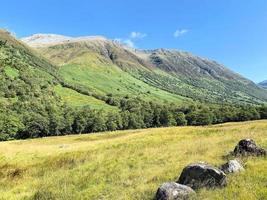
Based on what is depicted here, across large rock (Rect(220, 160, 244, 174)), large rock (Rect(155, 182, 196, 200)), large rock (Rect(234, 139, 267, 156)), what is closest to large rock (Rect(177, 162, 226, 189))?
large rock (Rect(155, 182, 196, 200))

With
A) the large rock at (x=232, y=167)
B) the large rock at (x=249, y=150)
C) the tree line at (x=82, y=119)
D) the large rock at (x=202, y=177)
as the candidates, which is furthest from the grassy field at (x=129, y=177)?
the tree line at (x=82, y=119)

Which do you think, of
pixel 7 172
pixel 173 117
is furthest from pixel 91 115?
pixel 7 172

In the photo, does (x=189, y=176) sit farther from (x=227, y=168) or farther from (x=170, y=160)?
→ (x=170, y=160)

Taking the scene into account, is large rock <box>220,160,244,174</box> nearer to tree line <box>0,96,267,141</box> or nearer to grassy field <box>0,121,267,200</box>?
grassy field <box>0,121,267,200</box>

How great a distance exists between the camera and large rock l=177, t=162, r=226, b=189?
1455 centimetres

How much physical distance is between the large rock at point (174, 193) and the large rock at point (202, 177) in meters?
0.97

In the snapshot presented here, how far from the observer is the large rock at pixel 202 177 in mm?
14547

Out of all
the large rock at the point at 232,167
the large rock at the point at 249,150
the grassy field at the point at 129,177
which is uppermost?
the large rock at the point at 249,150

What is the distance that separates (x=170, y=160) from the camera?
71.6 ft

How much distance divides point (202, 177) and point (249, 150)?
19.4 feet

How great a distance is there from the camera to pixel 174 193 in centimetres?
1358

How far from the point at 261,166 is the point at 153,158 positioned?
8626mm

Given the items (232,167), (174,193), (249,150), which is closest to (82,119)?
(249,150)

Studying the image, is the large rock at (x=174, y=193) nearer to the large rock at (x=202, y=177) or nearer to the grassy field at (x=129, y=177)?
the grassy field at (x=129, y=177)
